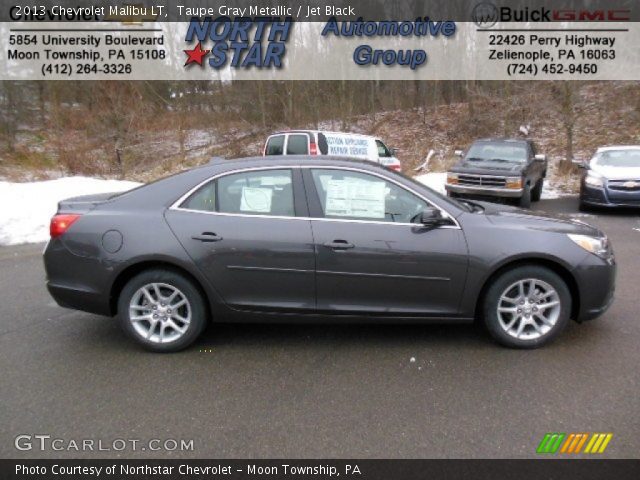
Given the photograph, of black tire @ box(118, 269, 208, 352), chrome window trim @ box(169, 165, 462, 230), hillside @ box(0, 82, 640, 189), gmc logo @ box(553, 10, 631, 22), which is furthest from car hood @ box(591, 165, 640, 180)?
gmc logo @ box(553, 10, 631, 22)

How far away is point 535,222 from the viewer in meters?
4.00

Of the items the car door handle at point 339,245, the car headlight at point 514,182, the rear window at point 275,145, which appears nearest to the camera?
the car door handle at point 339,245

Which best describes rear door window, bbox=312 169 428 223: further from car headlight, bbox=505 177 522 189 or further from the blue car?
the blue car

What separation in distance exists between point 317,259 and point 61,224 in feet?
6.86

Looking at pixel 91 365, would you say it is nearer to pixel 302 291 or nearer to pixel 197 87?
pixel 302 291

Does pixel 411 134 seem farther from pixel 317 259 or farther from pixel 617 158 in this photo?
pixel 317 259

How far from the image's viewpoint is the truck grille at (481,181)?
1136cm

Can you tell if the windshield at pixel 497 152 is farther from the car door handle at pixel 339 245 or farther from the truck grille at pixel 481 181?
the car door handle at pixel 339 245

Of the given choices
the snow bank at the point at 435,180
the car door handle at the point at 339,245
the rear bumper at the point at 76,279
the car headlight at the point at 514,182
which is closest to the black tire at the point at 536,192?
the car headlight at the point at 514,182

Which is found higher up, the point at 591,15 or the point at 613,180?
the point at 591,15

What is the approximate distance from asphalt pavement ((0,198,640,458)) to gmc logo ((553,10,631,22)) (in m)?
20.3

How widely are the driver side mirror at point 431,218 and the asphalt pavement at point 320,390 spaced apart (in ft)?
3.33

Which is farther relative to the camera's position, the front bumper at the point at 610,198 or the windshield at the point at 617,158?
the windshield at the point at 617,158

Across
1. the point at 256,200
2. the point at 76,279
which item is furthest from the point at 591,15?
the point at 76,279
